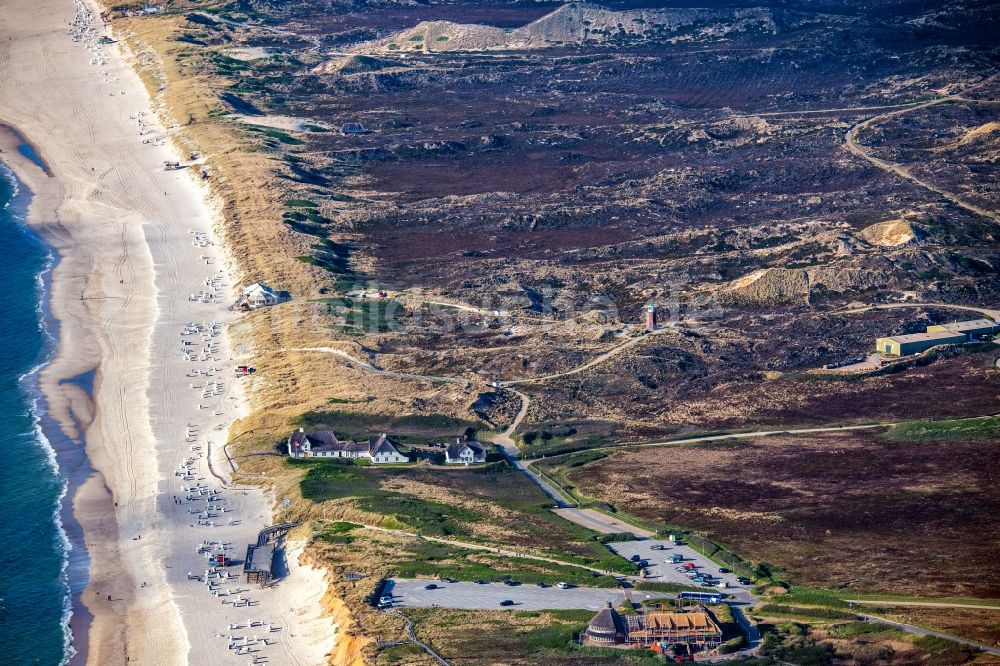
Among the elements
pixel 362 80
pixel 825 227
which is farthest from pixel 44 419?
pixel 362 80

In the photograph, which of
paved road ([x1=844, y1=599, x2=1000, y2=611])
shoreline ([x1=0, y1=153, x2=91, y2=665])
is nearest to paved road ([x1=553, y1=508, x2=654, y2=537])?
paved road ([x1=844, y1=599, x2=1000, y2=611])

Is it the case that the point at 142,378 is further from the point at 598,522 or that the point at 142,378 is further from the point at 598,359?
the point at 598,522

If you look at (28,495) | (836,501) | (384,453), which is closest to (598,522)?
(836,501)

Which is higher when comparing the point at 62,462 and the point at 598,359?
the point at 598,359

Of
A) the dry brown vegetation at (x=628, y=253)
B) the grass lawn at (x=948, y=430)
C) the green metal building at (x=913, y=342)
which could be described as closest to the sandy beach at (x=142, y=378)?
the dry brown vegetation at (x=628, y=253)

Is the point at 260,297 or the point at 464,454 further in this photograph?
the point at 260,297

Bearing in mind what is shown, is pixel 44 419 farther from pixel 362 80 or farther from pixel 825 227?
pixel 362 80
